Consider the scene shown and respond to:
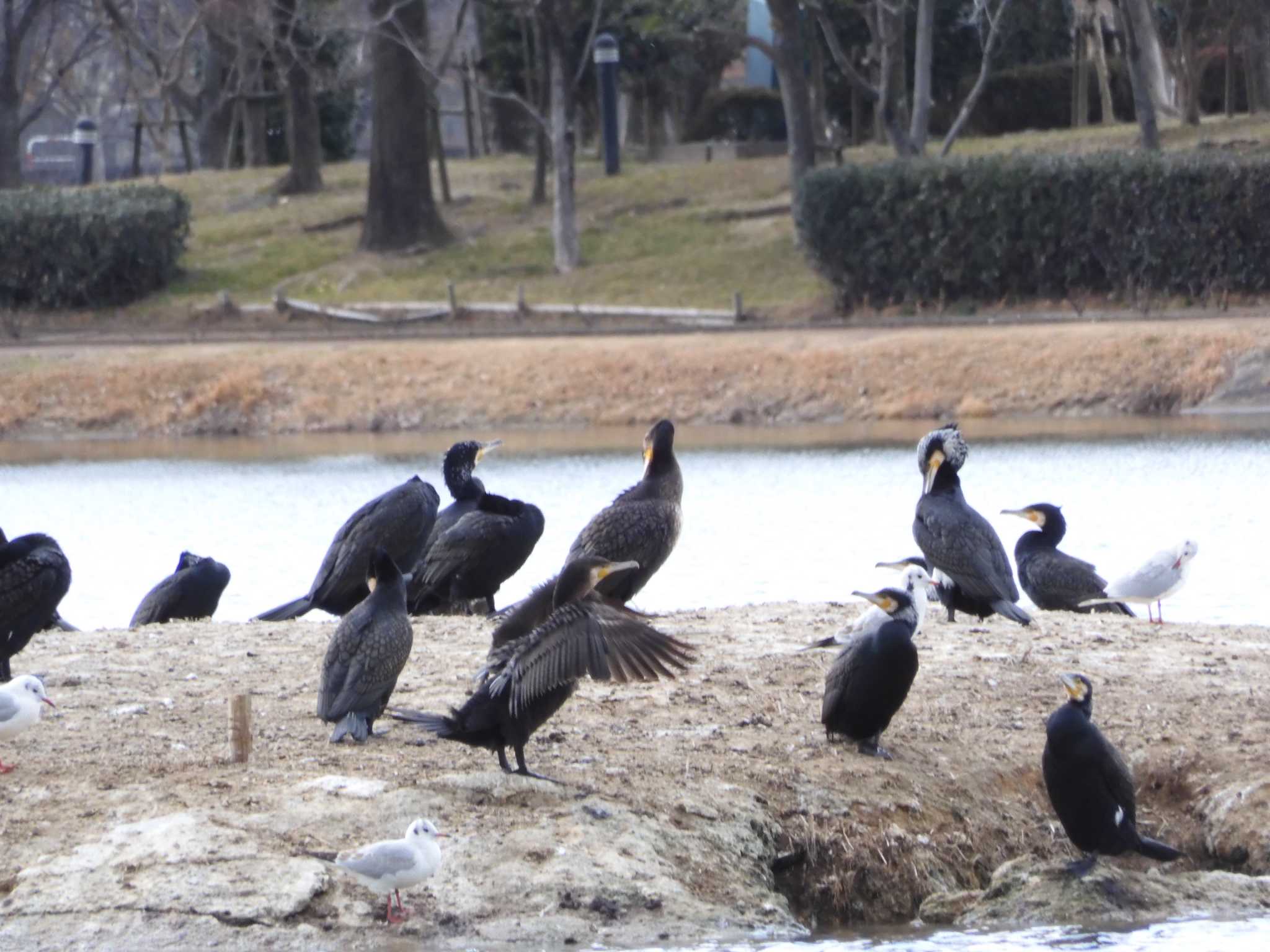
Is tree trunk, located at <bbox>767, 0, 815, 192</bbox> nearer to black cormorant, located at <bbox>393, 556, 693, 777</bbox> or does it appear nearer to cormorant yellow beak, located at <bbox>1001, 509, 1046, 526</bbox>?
cormorant yellow beak, located at <bbox>1001, 509, 1046, 526</bbox>

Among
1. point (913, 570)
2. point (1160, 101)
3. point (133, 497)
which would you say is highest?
point (1160, 101)

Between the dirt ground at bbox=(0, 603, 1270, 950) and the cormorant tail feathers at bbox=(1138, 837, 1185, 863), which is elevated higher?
the dirt ground at bbox=(0, 603, 1270, 950)

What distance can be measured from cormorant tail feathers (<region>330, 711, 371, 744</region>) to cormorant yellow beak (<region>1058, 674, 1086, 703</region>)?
2.61 meters

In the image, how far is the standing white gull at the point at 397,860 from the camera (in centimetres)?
599

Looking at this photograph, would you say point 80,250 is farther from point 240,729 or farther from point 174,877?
point 174,877

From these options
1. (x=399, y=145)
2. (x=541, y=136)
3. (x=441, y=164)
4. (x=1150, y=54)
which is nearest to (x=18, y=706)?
(x=399, y=145)

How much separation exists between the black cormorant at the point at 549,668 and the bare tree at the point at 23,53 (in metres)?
36.0

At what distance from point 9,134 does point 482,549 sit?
35.8 meters

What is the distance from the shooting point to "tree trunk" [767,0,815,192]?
111ft

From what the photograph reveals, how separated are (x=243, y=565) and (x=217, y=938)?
34.0 ft

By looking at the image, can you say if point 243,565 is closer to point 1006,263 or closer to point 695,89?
point 1006,263

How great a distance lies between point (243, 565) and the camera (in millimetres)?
16188

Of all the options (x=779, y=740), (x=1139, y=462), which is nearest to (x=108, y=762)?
(x=779, y=740)

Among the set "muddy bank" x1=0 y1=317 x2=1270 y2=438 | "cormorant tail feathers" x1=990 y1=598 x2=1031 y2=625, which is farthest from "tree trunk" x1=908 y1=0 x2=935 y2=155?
"cormorant tail feathers" x1=990 y1=598 x2=1031 y2=625
